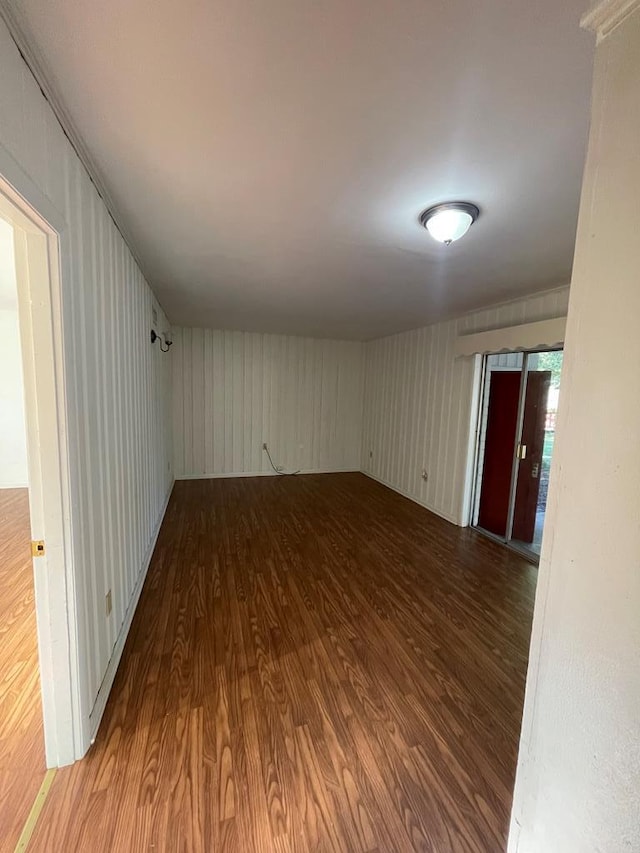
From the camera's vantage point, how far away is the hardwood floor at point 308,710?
1238 millimetres

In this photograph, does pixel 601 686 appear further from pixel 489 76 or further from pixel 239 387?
pixel 239 387

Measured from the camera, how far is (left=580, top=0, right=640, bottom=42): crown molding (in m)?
0.65

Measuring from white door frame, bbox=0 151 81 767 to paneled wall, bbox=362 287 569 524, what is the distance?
349 centimetres

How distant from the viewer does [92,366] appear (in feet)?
5.17

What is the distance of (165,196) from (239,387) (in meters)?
4.20

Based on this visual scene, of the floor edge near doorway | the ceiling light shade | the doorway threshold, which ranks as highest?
the ceiling light shade

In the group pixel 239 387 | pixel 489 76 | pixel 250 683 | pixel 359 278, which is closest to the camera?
pixel 489 76

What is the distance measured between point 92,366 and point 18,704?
1.63 m

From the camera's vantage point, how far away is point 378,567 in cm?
310

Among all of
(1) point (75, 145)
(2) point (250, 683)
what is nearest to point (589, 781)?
(2) point (250, 683)

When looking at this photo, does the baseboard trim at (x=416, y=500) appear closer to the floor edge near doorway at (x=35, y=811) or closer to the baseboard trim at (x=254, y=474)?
the baseboard trim at (x=254, y=474)

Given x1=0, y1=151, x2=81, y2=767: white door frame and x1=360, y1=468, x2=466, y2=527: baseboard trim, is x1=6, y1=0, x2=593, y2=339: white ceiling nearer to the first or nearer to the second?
x1=0, y1=151, x2=81, y2=767: white door frame

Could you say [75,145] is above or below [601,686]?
above

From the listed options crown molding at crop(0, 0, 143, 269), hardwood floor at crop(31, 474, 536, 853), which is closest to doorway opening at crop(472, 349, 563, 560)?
hardwood floor at crop(31, 474, 536, 853)
